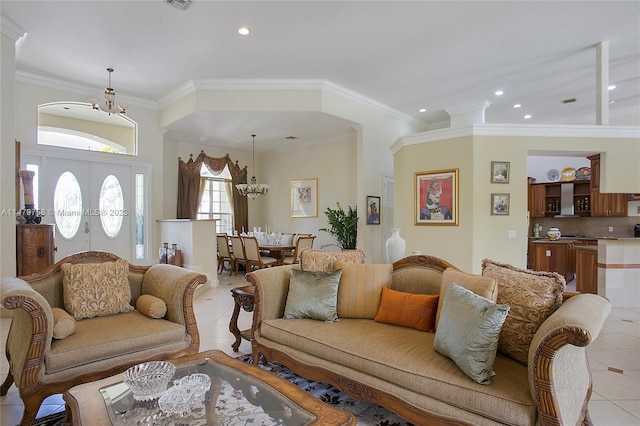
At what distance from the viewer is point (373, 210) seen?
6.76 metres

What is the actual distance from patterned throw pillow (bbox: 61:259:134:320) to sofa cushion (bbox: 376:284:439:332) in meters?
2.04

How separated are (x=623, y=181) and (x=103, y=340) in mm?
6534

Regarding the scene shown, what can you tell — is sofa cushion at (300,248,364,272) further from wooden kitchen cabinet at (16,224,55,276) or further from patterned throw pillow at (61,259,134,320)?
wooden kitchen cabinet at (16,224,55,276)

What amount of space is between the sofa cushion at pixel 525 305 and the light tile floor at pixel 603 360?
2.78 feet

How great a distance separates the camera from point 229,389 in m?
1.73

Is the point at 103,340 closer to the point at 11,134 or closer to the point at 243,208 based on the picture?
the point at 11,134

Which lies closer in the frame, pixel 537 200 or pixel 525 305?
pixel 525 305

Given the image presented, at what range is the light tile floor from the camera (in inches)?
86.8

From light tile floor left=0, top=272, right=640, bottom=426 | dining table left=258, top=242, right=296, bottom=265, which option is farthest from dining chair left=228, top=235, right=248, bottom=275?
light tile floor left=0, top=272, right=640, bottom=426

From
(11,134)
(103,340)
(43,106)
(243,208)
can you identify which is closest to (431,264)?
(103,340)

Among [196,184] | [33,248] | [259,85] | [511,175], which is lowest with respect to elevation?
[33,248]

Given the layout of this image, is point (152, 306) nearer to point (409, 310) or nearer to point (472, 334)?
point (409, 310)

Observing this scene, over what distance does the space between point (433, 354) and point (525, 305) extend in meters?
0.58

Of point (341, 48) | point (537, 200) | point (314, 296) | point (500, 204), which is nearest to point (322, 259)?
point (314, 296)
